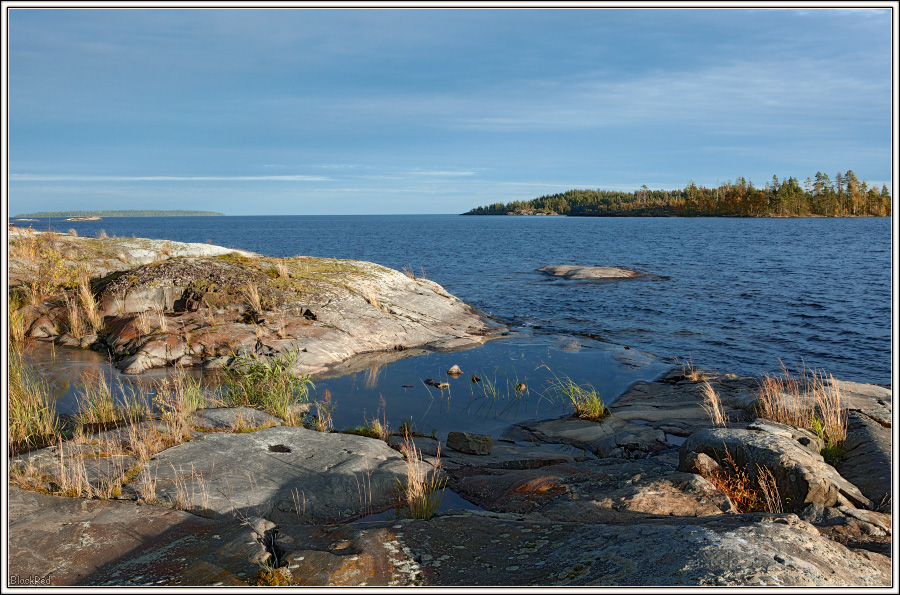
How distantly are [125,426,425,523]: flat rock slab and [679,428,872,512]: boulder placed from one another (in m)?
4.57

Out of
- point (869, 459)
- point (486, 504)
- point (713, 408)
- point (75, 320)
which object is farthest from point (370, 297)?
A: point (869, 459)

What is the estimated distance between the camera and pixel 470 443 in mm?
9977

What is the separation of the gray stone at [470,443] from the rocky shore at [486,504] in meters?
0.04

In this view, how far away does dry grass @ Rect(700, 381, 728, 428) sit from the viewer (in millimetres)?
10231

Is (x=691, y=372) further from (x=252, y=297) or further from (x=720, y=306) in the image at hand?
(x=720, y=306)

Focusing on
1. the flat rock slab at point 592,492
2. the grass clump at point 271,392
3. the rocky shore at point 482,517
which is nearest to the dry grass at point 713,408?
the rocky shore at point 482,517

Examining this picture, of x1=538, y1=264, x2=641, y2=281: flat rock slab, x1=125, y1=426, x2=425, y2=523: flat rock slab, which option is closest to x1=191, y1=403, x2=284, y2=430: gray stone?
x1=125, y1=426, x2=425, y2=523: flat rock slab

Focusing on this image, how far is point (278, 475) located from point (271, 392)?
3.34 meters

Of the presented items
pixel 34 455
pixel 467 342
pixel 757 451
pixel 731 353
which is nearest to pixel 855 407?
pixel 757 451

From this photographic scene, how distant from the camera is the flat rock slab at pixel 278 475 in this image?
6.64m

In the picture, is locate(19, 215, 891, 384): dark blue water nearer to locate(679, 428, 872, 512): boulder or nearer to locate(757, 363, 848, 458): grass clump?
locate(757, 363, 848, 458): grass clump

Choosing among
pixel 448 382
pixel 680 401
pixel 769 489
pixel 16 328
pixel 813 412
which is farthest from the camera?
pixel 16 328

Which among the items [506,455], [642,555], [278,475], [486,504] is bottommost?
[506,455]

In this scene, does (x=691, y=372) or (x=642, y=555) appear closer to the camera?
(x=642, y=555)
